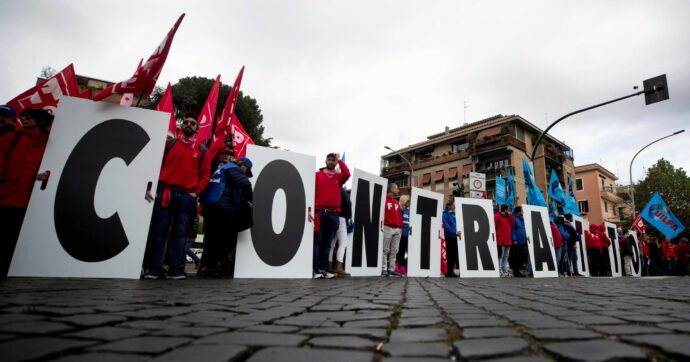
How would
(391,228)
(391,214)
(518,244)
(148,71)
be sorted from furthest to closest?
1. (518,244)
2. (391,228)
3. (391,214)
4. (148,71)

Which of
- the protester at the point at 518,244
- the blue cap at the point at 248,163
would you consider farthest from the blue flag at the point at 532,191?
the blue cap at the point at 248,163

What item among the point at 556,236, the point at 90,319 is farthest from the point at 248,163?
the point at 556,236

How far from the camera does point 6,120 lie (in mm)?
4312

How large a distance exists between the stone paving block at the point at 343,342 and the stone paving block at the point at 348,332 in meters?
0.08

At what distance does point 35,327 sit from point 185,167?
337 centimetres

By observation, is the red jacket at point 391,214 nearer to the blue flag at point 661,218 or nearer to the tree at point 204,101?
the blue flag at point 661,218

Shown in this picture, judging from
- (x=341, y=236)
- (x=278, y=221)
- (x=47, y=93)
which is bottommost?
(x=341, y=236)

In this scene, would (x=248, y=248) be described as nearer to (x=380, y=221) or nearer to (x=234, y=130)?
(x=380, y=221)

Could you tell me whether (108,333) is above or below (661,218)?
below

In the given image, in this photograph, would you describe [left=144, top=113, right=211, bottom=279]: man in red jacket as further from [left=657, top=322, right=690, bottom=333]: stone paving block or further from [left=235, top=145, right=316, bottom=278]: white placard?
[left=657, top=322, right=690, bottom=333]: stone paving block

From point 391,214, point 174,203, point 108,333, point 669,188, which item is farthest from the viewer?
point 669,188

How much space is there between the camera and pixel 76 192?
12.9 ft

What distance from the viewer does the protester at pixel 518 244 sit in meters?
10.2

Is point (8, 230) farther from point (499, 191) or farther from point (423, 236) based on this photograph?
point (499, 191)
